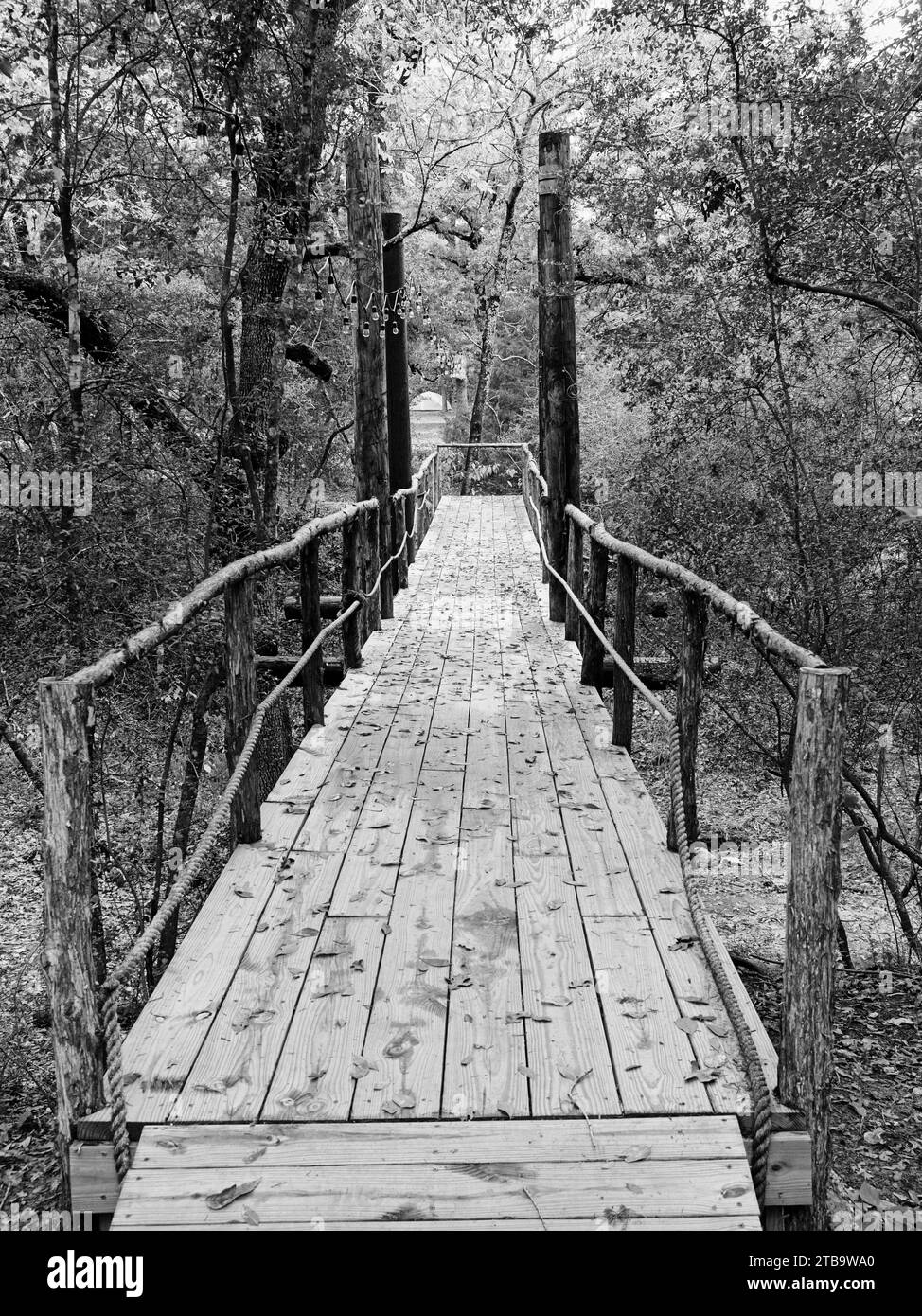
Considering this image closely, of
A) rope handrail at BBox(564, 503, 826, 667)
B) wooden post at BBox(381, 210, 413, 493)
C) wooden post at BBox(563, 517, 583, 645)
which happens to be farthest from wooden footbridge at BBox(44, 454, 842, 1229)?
wooden post at BBox(381, 210, 413, 493)

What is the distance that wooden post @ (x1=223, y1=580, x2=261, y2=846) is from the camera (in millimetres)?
4090

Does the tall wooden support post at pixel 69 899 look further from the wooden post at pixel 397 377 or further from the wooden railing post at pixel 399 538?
the wooden post at pixel 397 377

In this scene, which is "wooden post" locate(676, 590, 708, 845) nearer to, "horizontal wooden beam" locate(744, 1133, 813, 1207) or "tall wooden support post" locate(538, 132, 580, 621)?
"horizontal wooden beam" locate(744, 1133, 813, 1207)

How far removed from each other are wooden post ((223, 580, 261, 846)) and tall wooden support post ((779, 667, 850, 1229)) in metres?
2.22

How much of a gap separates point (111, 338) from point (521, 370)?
28951mm

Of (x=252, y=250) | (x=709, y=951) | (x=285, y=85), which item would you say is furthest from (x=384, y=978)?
(x=285, y=85)

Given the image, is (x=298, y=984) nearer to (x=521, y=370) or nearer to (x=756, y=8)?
(x=756, y=8)

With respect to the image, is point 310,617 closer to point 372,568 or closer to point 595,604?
point 595,604

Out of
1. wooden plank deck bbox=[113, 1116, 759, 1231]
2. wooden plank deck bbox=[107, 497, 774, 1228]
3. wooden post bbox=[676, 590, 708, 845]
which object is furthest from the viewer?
wooden post bbox=[676, 590, 708, 845]

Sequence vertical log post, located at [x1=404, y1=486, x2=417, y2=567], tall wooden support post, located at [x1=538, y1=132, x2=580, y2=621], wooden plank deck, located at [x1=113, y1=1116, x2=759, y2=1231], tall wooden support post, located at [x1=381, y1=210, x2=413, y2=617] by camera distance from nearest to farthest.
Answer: wooden plank deck, located at [x1=113, y1=1116, x2=759, y2=1231] < tall wooden support post, located at [x1=538, y1=132, x2=580, y2=621] < vertical log post, located at [x1=404, y1=486, x2=417, y2=567] < tall wooden support post, located at [x1=381, y1=210, x2=413, y2=617]

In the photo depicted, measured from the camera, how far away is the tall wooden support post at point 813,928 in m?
2.49

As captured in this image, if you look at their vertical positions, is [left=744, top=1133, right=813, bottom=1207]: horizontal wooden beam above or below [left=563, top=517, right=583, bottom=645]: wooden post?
below

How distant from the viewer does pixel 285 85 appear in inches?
287

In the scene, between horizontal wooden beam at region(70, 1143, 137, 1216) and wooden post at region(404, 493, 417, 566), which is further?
wooden post at region(404, 493, 417, 566)
